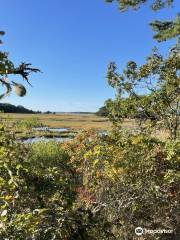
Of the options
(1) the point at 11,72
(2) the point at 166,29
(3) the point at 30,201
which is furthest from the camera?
(2) the point at 166,29

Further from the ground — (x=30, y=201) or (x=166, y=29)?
(x=166, y=29)

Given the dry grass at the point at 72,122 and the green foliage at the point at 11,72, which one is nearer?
the green foliage at the point at 11,72

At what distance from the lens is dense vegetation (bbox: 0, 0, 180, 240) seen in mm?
4180

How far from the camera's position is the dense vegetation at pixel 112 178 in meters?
4.18

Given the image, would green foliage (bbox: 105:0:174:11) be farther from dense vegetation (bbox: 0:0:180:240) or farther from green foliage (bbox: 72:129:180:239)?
green foliage (bbox: 72:129:180:239)

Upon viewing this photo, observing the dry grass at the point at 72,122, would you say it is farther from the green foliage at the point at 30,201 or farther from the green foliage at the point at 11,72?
the green foliage at the point at 11,72

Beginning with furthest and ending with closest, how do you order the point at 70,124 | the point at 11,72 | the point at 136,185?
the point at 70,124
the point at 136,185
the point at 11,72

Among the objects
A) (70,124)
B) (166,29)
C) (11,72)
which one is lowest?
(70,124)

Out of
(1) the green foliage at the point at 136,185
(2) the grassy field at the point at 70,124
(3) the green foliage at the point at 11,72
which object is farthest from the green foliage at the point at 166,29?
(3) the green foliage at the point at 11,72

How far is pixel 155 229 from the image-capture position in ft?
30.5

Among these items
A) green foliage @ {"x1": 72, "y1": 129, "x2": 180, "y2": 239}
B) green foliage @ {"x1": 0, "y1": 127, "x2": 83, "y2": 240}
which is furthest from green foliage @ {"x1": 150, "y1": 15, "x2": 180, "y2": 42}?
green foliage @ {"x1": 0, "y1": 127, "x2": 83, "y2": 240}

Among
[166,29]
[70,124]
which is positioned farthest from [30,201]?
[70,124]

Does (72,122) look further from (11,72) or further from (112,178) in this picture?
(11,72)

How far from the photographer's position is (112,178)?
30.3 ft
